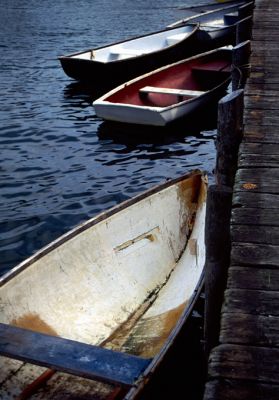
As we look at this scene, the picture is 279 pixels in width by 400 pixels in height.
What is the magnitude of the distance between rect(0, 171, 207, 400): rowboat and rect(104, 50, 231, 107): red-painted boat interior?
6060mm

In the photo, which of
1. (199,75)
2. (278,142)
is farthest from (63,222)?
(199,75)

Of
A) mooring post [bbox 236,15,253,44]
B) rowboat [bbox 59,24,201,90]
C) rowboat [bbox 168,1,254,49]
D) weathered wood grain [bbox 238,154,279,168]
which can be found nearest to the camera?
weathered wood grain [bbox 238,154,279,168]

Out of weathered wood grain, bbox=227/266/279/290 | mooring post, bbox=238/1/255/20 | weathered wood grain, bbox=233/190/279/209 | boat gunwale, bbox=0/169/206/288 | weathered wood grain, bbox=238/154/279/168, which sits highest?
mooring post, bbox=238/1/255/20

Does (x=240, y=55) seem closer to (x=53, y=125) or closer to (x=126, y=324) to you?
(x=126, y=324)

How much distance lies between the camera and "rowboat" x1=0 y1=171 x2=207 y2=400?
14.6ft

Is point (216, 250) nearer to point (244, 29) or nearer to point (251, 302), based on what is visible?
point (251, 302)

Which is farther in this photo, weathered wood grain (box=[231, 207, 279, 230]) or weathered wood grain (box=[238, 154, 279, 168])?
weathered wood grain (box=[238, 154, 279, 168])

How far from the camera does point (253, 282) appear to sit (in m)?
3.42

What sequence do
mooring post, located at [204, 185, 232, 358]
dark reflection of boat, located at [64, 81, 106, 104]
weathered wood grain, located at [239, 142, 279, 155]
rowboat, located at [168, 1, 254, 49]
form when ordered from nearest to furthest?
1. mooring post, located at [204, 185, 232, 358]
2. weathered wood grain, located at [239, 142, 279, 155]
3. dark reflection of boat, located at [64, 81, 106, 104]
4. rowboat, located at [168, 1, 254, 49]

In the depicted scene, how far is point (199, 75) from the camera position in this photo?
15578 millimetres

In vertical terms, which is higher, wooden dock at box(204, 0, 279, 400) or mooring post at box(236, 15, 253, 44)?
mooring post at box(236, 15, 253, 44)

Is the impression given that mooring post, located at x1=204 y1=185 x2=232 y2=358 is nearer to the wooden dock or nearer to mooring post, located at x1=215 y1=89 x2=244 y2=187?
the wooden dock

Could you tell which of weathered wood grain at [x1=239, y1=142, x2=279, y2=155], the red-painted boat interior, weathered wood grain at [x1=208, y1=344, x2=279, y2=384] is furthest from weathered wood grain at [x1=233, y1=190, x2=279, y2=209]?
the red-painted boat interior

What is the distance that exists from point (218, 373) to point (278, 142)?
3.07m
